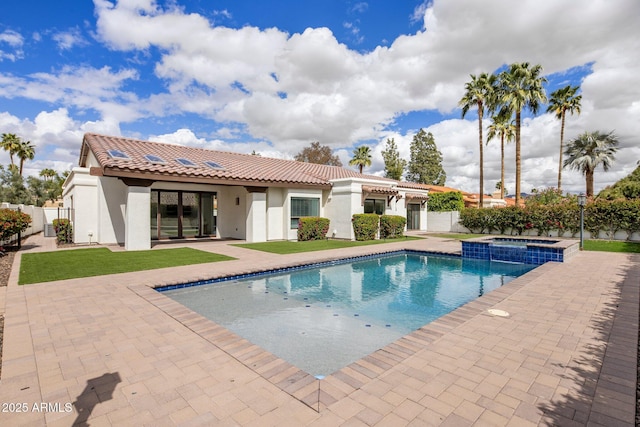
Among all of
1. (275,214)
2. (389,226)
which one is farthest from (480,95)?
(275,214)

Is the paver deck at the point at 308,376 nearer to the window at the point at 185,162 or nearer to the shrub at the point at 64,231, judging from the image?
the window at the point at 185,162

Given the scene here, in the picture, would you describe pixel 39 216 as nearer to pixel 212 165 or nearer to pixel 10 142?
pixel 212 165

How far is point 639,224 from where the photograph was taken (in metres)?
20.5

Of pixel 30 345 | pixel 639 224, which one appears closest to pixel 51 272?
pixel 30 345

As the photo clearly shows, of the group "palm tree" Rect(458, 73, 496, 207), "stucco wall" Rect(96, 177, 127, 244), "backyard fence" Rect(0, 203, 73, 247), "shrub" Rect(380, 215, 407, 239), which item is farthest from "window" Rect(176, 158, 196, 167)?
"palm tree" Rect(458, 73, 496, 207)

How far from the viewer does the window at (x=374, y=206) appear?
77.6ft

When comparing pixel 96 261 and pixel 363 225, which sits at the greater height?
pixel 363 225

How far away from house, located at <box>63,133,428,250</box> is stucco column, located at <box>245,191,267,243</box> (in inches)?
2.4

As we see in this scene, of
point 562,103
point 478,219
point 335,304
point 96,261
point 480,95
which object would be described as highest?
point 562,103

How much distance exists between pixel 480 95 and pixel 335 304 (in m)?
28.8

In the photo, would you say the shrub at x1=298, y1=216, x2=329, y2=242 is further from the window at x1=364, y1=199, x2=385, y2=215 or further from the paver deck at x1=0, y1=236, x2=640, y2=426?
the paver deck at x1=0, y1=236, x2=640, y2=426

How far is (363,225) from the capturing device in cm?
2081

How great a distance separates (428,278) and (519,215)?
59.1ft

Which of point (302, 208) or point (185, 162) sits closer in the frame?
point (185, 162)
